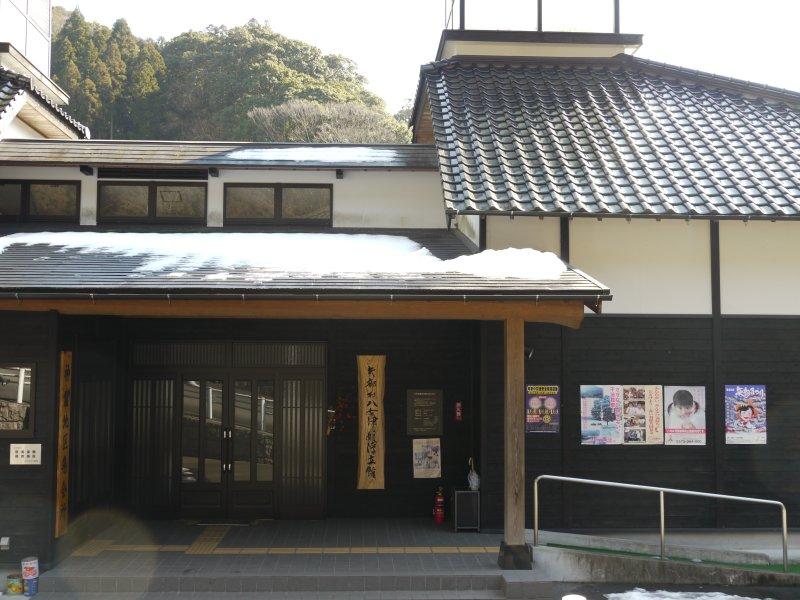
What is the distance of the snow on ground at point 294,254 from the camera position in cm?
812

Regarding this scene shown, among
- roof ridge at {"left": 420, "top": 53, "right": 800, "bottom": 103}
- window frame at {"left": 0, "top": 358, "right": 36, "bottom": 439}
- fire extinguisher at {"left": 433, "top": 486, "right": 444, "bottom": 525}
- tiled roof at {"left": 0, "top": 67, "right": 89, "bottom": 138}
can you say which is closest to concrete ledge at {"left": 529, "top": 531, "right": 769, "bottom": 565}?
fire extinguisher at {"left": 433, "top": 486, "right": 444, "bottom": 525}

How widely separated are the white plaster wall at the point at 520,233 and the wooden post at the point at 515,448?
6.18ft

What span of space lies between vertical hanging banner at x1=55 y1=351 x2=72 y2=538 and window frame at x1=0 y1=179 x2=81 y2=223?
3119 millimetres

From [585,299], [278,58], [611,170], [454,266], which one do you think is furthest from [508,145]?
[278,58]

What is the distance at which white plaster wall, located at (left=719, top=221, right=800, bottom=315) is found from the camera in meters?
9.68

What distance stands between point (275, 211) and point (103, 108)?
3245 centimetres

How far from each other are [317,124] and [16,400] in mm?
30253

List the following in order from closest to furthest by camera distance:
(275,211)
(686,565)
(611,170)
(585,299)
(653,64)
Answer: (585,299), (686,565), (611,170), (275,211), (653,64)

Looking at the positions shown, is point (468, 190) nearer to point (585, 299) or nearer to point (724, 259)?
point (585, 299)

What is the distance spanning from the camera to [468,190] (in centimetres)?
930

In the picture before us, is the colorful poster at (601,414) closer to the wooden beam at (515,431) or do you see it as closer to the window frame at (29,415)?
the wooden beam at (515,431)

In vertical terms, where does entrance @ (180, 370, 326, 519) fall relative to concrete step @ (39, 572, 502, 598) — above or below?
above

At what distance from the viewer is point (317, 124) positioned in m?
36.7

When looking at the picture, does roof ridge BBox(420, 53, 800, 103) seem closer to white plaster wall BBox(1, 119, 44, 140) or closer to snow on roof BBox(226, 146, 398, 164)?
snow on roof BBox(226, 146, 398, 164)
